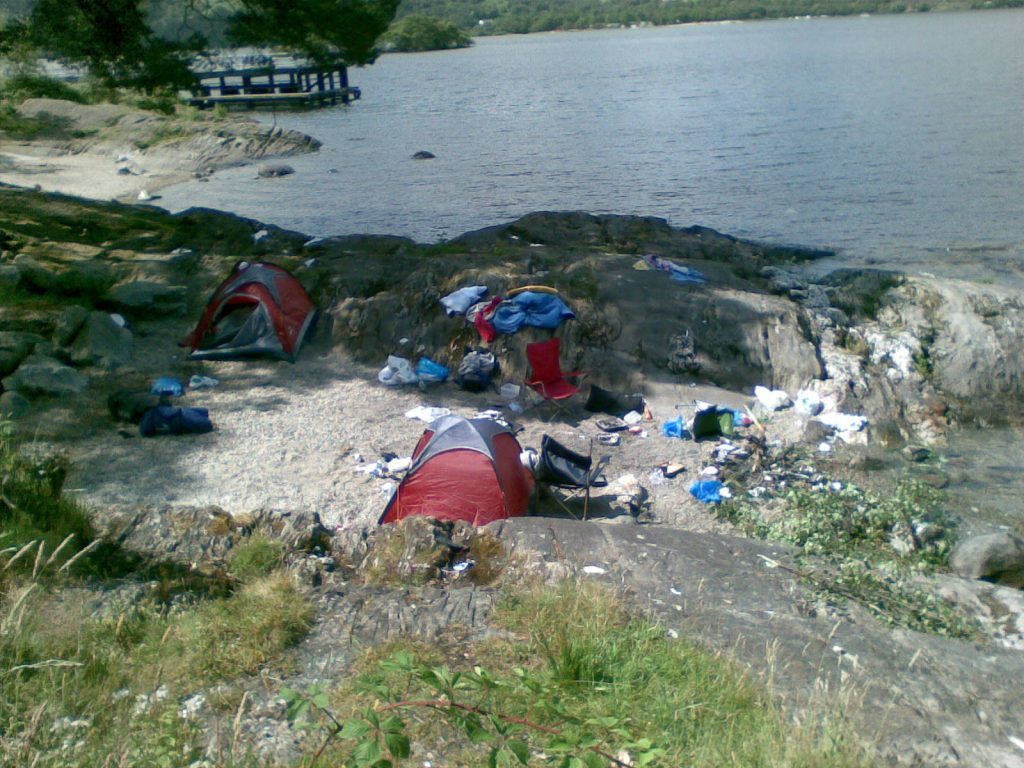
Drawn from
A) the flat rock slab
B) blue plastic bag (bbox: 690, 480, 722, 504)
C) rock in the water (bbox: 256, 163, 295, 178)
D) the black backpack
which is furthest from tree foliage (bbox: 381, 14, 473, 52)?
the flat rock slab

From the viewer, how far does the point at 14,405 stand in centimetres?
933

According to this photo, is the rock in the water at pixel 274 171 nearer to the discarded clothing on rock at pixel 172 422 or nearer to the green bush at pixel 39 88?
the green bush at pixel 39 88

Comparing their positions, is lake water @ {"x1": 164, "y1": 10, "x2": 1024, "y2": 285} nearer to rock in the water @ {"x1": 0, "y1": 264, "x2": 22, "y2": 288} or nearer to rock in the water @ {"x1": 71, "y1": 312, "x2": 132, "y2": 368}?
rock in the water @ {"x1": 0, "y1": 264, "x2": 22, "y2": 288}

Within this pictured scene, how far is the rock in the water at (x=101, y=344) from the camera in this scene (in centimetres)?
1105

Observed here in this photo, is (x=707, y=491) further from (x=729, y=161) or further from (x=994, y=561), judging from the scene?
(x=729, y=161)

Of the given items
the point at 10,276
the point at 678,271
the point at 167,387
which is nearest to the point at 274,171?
the point at 10,276

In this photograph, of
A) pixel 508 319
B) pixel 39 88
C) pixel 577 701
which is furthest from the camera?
pixel 39 88

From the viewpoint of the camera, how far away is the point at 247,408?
10484 millimetres

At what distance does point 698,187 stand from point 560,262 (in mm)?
11955

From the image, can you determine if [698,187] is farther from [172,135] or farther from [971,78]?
[971,78]

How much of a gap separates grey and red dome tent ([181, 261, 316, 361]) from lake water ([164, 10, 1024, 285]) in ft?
25.6

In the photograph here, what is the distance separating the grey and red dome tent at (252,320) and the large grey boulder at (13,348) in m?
1.81

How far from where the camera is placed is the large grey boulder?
33.3 ft

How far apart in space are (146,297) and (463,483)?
671 centimetres
